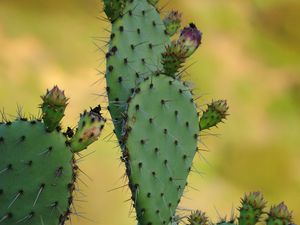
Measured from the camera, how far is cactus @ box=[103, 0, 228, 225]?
237 cm

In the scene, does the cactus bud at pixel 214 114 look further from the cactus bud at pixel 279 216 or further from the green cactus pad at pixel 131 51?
the cactus bud at pixel 279 216

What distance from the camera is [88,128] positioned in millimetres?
2139

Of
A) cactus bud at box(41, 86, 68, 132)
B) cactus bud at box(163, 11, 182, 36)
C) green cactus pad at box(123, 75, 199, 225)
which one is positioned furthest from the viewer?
cactus bud at box(163, 11, 182, 36)

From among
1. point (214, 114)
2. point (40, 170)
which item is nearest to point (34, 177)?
point (40, 170)

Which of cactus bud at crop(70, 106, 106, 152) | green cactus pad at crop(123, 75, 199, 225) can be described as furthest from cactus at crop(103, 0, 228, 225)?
cactus bud at crop(70, 106, 106, 152)

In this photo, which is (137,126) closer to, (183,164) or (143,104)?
(143,104)

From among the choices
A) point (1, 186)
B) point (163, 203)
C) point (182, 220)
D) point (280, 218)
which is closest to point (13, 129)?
point (1, 186)

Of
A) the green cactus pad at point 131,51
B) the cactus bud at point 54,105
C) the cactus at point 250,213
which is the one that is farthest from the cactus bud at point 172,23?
the cactus bud at point 54,105

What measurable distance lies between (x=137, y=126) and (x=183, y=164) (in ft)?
0.82

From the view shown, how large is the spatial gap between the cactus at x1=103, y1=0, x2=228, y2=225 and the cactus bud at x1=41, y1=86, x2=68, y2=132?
0.31m

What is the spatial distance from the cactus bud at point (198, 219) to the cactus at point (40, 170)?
1.81 ft

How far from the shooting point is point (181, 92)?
8.37ft

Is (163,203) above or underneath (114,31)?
underneath

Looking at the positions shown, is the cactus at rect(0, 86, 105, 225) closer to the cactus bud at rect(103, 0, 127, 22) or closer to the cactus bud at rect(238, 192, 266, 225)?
the cactus bud at rect(103, 0, 127, 22)
